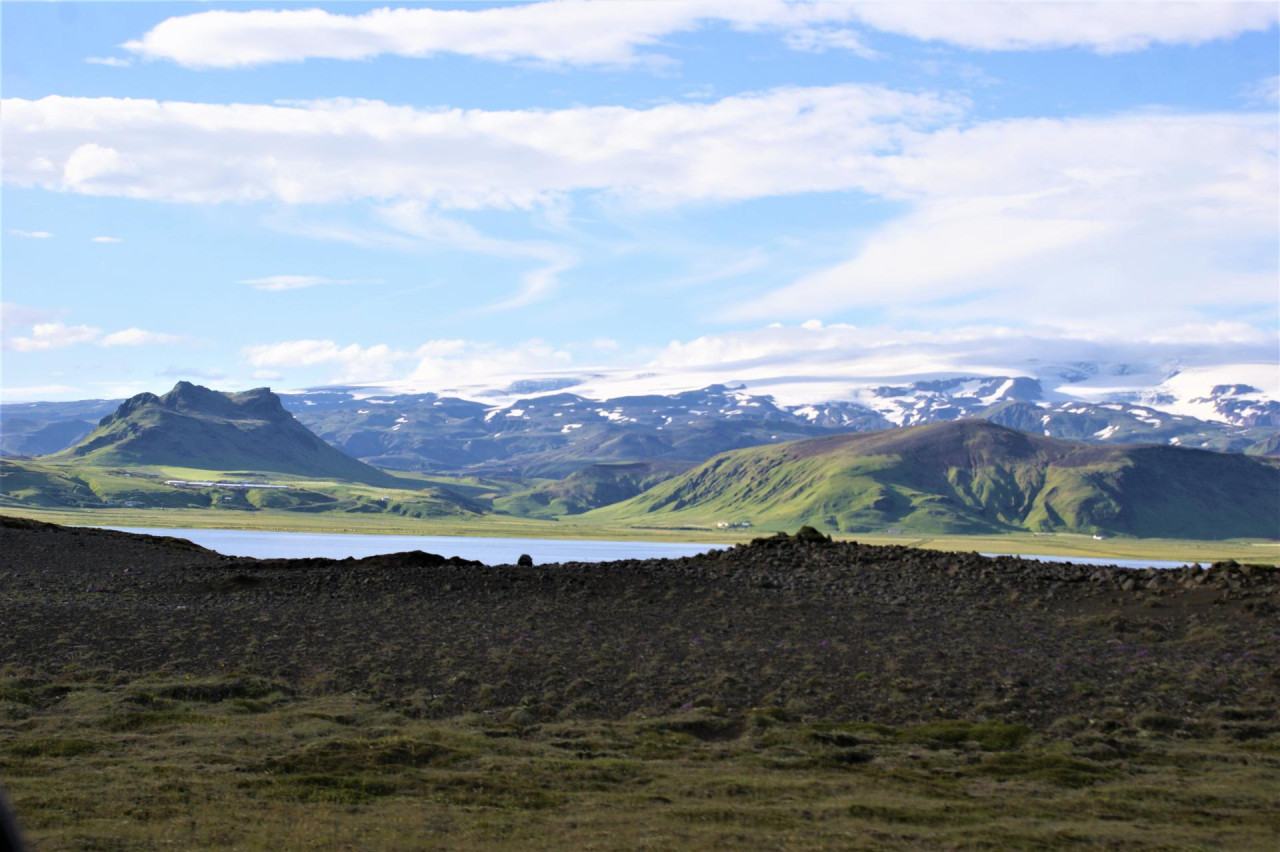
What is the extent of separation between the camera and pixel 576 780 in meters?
17.5

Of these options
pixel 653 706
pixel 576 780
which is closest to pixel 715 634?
pixel 653 706

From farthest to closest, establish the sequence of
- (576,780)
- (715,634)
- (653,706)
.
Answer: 1. (715,634)
2. (653,706)
3. (576,780)

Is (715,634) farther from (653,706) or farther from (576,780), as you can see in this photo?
(576,780)

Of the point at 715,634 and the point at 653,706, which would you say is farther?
the point at 715,634

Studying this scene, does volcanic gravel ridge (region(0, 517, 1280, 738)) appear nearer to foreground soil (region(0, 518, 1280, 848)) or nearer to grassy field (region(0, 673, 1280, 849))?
foreground soil (region(0, 518, 1280, 848))

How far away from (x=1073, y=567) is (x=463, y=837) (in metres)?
29.6

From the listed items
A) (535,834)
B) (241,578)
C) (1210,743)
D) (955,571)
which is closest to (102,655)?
(241,578)

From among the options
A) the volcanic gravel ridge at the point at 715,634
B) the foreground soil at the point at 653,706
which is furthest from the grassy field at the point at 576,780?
the volcanic gravel ridge at the point at 715,634

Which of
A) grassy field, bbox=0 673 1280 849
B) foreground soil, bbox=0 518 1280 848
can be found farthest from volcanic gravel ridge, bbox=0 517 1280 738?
grassy field, bbox=0 673 1280 849

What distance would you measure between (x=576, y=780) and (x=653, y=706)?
18.7 feet

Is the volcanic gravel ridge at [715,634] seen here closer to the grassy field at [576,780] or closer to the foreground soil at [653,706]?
the foreground soil at [653,706]

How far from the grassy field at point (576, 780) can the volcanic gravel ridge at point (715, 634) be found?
5.38ft

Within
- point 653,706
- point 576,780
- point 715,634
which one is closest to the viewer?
point 576,780

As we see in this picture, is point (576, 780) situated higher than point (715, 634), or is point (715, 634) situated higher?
point (715, 634)
